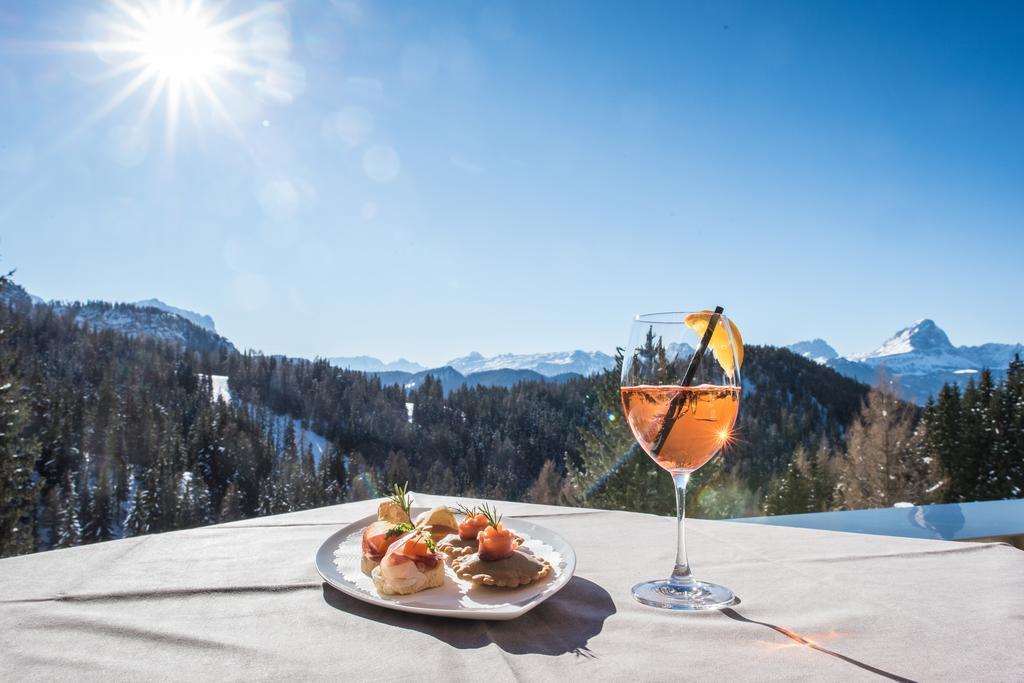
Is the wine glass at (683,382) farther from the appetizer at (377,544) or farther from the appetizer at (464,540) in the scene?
the appetizer at (377,544)

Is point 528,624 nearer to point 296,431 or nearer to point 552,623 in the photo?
point 552,623

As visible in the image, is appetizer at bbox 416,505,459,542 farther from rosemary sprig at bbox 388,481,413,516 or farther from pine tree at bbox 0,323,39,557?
pine tree at bbox 0,323,39,557

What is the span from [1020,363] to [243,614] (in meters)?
41.8

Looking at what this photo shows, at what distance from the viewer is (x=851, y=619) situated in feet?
2.46

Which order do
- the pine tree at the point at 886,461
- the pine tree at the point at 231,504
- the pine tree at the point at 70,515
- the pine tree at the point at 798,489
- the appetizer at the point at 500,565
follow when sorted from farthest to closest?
the pine tree at the point at 231,504, the pine tree at the point at 70,515, the pine tree at the point at 798,489, the pine tree at the point at 886,461, the appetizer at the point at 500,565

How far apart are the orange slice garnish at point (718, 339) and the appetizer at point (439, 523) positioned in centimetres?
55

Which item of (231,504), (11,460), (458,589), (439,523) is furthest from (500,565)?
(231,504)

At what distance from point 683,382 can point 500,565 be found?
1.29ft

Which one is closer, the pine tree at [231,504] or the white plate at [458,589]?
the white plate at [458,589]

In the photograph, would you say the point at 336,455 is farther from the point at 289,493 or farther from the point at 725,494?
the point at 725,494

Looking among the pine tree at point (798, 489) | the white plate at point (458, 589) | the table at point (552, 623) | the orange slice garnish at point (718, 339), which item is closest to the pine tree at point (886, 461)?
the pine tree at point (798, 489)

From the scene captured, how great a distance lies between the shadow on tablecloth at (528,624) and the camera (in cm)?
69

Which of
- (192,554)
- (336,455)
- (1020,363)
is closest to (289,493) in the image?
(336,455)

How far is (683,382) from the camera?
98 cm
